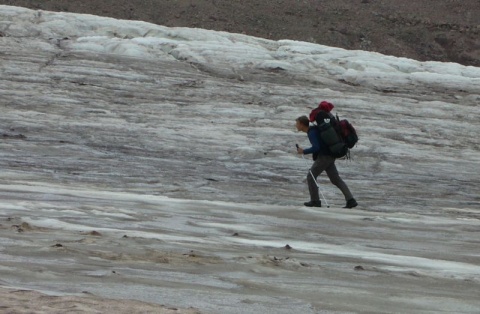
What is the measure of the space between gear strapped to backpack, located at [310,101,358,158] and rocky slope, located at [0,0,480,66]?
38.5 metres

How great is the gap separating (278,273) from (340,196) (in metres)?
8.49

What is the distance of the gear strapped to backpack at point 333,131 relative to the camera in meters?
13.7

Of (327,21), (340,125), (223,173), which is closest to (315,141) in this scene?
(340,125)

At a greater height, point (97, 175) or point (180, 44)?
point (180, 44)

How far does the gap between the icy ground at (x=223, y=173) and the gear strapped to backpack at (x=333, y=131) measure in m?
0.87

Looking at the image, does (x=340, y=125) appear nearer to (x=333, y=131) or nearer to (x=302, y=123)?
(x=333, y=131)

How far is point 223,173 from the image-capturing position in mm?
17562

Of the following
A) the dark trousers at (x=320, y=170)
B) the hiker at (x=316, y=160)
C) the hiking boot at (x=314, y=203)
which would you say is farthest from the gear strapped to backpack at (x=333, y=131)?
the hiking boot at (x=314, y=203)

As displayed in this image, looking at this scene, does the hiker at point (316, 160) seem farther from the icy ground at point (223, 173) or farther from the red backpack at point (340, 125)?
the icy ground at point (223, 173)

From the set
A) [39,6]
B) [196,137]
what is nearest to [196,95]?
[196,137]

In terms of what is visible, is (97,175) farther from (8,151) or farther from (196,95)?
(196,95)

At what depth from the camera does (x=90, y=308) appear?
18.5ft

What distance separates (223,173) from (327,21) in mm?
39232

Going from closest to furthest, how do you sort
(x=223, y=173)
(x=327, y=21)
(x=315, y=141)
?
(x=315, y=141) → (x=223, y=173) → (x=327, y=21)
